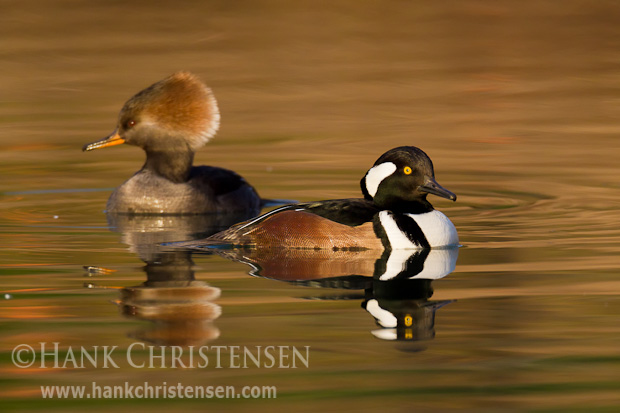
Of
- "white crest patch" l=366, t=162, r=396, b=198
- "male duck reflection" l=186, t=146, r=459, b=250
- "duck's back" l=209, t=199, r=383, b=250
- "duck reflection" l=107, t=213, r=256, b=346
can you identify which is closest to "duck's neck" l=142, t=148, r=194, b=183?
"duck reflection" l=107, t=213, r=256, b=346

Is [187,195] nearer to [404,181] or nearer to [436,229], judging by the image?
[404,181]

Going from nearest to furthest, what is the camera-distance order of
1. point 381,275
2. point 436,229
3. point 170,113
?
1. point 381,275
2. point 436,229
3. point 170,113

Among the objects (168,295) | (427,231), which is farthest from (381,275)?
(168,295)

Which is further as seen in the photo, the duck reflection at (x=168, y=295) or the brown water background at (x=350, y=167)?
the duck reflection at (x=168, y=295)

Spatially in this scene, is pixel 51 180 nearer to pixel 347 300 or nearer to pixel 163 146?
pixel 163 146

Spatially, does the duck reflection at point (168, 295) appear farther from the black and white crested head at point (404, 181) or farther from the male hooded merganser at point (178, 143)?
the black and white crested head at point (404, 181)

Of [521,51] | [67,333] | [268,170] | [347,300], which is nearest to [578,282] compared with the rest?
[347,300]

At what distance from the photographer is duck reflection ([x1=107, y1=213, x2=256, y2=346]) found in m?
6.14

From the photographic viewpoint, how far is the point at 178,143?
12.2 meters

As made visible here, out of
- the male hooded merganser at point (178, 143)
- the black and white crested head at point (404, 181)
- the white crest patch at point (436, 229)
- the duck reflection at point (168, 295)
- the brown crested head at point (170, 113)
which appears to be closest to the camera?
the duck reflection at point (168, 295)

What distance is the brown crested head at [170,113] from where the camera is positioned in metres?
12.1

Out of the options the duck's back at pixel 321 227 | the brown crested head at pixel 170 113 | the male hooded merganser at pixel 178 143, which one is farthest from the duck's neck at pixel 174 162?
the duck's back at pixel 321 227

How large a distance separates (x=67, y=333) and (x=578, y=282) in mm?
3335

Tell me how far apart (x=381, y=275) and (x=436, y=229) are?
1197 mm
